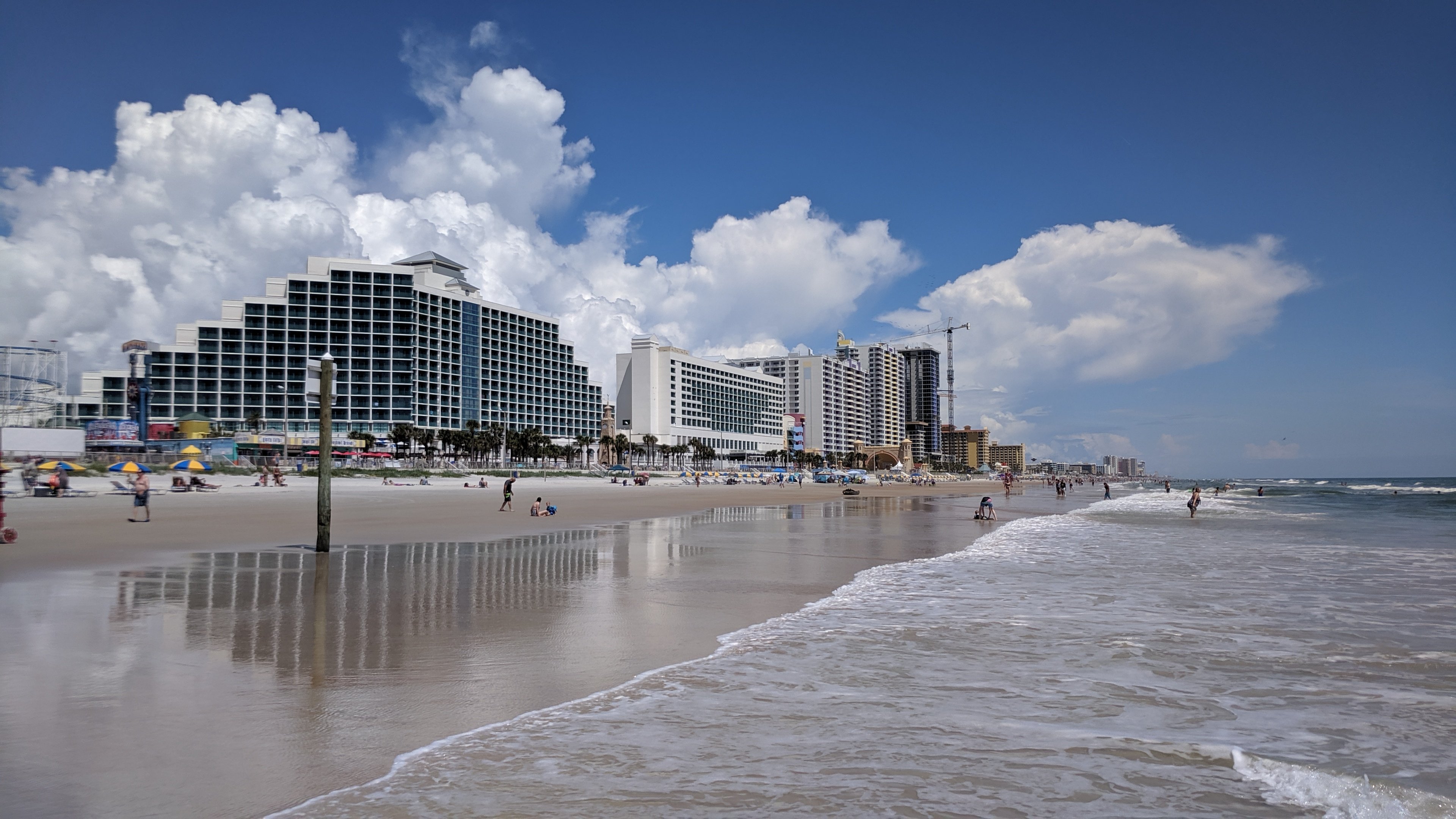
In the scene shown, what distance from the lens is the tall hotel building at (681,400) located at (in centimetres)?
16925

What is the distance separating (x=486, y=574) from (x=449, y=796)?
31.9ft

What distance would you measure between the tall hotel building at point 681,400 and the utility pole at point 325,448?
481 ft

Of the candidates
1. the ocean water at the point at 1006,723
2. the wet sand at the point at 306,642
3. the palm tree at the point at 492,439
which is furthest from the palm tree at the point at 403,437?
the ocean water at the point at 1006,723

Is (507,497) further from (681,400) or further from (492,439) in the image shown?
(681,400)

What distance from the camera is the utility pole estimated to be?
16.2 metres

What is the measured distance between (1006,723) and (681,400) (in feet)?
552

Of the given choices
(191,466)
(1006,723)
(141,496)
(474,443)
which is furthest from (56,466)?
(474,443)

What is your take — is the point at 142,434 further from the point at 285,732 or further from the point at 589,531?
the point at 285,732

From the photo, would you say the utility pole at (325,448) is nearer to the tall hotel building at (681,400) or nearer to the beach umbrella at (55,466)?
the beach umbrella at (55,466)

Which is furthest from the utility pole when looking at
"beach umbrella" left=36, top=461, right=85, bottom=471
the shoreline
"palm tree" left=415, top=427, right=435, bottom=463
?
"palm tree" left=415, top=427, right=435, bottom=463

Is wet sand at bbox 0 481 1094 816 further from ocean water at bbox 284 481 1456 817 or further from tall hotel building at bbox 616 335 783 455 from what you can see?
tall hotel building at bbox 616 335 783 455

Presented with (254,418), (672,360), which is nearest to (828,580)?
(254,418)

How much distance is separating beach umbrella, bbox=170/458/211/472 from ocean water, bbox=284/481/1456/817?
1698 inches

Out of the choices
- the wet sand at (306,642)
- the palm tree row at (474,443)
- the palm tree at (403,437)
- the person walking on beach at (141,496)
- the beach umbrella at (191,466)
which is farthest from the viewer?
the palm tree row at (474,443)
